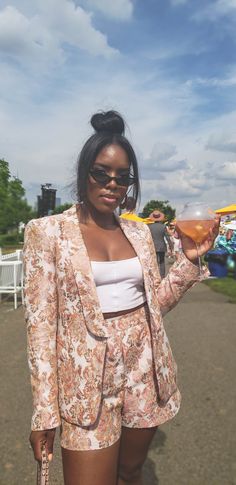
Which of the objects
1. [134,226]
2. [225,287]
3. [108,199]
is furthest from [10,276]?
[108,199]

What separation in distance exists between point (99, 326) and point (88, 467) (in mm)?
547

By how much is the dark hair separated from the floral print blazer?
28 cm

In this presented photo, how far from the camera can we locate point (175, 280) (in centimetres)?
187

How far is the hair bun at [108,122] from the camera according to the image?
191 cm

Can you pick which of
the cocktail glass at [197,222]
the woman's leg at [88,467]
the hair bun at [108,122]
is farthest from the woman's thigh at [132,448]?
the hair bun at [108,122]

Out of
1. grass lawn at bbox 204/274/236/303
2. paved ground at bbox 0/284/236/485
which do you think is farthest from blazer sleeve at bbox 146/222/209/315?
grass lawn at bbox 204/274/236/303

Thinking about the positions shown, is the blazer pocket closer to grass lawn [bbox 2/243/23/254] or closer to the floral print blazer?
the floral print blazer

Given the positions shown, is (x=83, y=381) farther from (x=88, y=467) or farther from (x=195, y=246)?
(x=195, y=246)

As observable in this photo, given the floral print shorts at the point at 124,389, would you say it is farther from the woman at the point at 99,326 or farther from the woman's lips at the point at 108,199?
the woman's lips at the point at 108,199

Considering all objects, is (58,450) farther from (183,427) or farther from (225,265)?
(225,265)

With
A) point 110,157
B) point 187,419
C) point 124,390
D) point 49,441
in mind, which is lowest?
point 187,419


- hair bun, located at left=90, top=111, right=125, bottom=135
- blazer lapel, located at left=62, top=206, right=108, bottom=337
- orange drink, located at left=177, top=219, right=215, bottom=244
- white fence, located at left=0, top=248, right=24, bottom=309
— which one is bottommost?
white fence, located at left=0, top=248, right=24, bottom=309

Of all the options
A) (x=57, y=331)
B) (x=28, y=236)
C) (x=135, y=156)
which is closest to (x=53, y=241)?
(x=28, y=236)

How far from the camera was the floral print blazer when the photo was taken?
162cm
